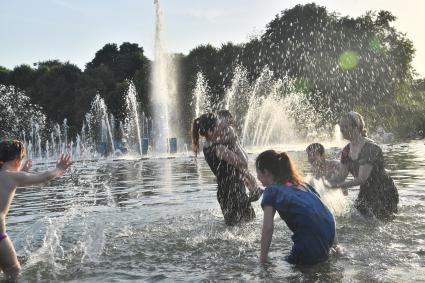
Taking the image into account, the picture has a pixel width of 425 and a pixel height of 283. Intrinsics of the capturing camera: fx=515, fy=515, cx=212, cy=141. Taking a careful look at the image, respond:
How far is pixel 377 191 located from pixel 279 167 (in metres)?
2.80

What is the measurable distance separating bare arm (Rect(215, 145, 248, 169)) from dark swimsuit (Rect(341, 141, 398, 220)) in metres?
1.62

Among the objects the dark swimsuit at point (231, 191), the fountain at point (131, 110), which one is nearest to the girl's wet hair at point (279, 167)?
the dark swimsuit at point (231, 191)

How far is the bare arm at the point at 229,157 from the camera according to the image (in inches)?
248

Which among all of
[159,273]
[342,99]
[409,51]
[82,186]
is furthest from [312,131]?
[159,273]

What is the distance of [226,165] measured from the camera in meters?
6.52

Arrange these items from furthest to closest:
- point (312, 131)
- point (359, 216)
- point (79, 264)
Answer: point (312, 131), point (359, 216), point (79, 264)

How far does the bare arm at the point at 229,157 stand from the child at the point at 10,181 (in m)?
1.85

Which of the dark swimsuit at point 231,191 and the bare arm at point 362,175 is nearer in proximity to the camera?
the dark swimsuit at point 231,191

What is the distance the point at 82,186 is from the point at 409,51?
37.2m

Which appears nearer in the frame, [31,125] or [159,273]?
[159,273]

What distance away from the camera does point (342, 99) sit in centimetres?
4088

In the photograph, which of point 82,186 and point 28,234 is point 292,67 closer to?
point 82,186

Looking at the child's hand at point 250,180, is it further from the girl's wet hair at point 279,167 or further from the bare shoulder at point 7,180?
the bare shoulder at point 7,180

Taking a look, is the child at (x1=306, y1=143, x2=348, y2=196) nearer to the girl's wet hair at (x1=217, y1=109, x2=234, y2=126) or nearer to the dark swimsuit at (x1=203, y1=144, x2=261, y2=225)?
the dark swimsuit at (x1=203, y1=144, x2=261, y2=225)
